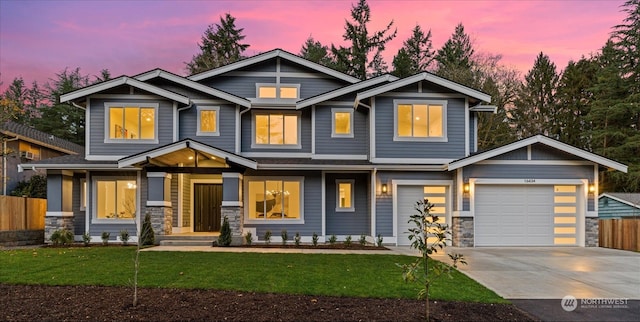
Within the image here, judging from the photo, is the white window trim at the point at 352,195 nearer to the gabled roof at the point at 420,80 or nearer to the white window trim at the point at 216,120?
the gabled roof at the point at 420,80

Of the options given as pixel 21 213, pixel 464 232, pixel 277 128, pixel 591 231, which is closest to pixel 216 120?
pixel 277 128

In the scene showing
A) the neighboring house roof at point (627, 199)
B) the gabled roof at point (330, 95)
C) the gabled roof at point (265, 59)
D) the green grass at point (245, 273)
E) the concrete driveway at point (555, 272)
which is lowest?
the concrete driveway at point (555, 272)

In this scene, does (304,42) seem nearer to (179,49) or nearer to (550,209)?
(179,49)

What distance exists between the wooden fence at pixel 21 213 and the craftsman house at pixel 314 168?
153 cm

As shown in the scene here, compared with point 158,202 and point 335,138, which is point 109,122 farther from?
point 335,138

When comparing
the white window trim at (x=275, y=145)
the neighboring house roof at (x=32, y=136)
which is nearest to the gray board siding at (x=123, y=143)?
the white window trim at (x=275, y=145)

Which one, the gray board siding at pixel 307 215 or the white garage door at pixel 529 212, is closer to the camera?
the white garage door at pixel 529 212

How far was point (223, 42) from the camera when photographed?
3556 cm

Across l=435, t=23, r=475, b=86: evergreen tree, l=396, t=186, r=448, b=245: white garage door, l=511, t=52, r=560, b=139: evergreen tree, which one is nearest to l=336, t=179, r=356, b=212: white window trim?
l=396, t=186, r=448, b=245: white garage door

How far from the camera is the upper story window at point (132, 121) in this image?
14.8 meters

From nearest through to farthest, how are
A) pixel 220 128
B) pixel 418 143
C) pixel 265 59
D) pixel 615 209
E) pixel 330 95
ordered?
1. pixel 418 143
2. pixel 330 95
3. pixel 220 128
4. pixel 265 59
5. pixel 615 209

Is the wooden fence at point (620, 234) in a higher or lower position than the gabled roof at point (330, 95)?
lower

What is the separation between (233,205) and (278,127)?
3781mm

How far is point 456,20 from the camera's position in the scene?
3416cm
